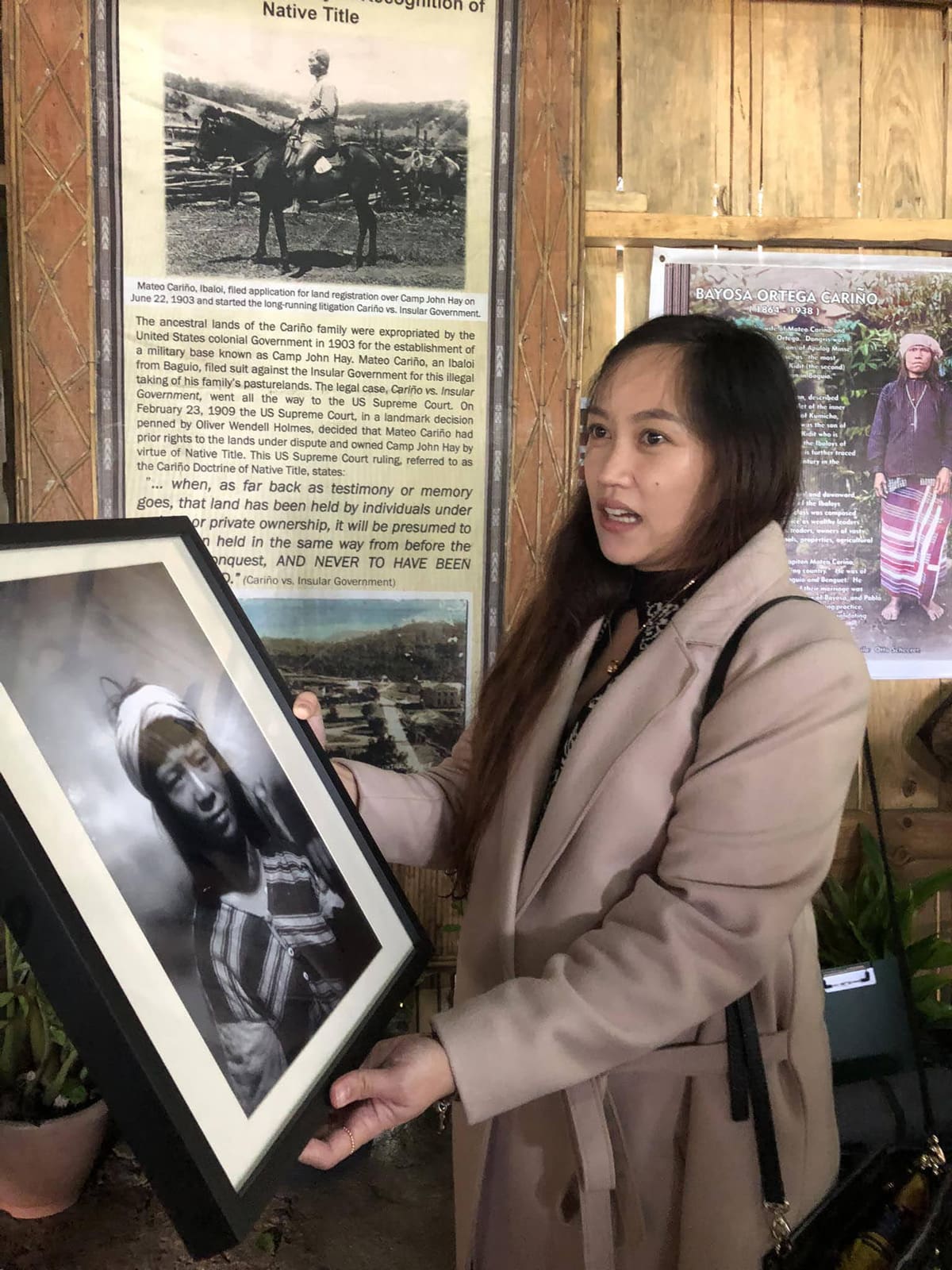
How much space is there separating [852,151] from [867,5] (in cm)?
Result: 36

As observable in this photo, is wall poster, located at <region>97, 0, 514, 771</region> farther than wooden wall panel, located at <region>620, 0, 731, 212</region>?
No

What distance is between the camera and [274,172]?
1984 millimetres

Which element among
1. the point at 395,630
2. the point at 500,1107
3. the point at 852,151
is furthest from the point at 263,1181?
the point at 852,151

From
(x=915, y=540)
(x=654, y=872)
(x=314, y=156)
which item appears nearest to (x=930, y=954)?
(x=915, y=540)

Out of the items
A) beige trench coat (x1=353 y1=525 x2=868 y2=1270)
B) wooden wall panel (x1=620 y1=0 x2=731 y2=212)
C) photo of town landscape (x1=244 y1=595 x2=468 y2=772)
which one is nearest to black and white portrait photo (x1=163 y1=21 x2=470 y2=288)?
wooden wall panel (x1=620 y1=0 x2=731 y2=212)

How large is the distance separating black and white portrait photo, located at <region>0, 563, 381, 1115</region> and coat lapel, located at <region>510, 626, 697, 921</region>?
22cm

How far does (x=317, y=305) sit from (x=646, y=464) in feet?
4.20

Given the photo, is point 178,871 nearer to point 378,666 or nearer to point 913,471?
point 378,666

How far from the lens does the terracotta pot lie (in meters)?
1.81

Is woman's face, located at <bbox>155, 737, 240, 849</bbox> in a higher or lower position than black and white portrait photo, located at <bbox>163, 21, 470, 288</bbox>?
lower

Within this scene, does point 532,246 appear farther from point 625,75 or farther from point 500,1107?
point 500,1107

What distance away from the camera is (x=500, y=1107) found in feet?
2.71

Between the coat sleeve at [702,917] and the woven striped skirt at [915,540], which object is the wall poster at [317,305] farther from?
the coat sleeve at [702,917]

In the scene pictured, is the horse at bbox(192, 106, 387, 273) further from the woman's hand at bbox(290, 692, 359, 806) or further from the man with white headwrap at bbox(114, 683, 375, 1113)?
the man with white headwrap at bbox(114, 683, 375, 1113)
